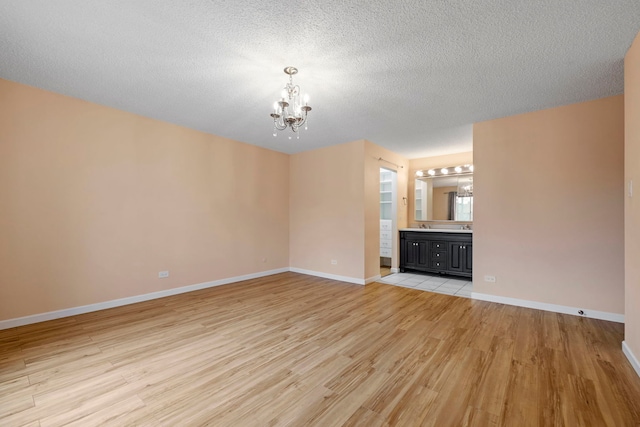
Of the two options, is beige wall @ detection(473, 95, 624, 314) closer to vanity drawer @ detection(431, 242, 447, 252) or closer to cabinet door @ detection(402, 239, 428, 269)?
vanity drawer @ detection(431, 242, 447, 252)

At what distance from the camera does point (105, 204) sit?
3.54 m

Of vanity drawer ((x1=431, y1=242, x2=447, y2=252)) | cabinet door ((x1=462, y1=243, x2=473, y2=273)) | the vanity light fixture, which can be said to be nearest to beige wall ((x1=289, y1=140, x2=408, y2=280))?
the vanity light fixture

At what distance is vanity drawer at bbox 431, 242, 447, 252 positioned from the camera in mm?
5359

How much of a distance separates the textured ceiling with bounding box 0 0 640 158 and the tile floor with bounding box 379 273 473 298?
2.80 metres

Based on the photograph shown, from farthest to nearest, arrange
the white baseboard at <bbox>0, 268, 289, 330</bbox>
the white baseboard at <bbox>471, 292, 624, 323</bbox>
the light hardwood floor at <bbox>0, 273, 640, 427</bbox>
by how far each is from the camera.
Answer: the white baseboard at <bbox>471, 292, 624, 323</bbox> → the white baseboard at <bbox>0, 268, 289, 330</bbox> → the light hardwood floor at <bbox>0, 273, 640, 427</bbox>

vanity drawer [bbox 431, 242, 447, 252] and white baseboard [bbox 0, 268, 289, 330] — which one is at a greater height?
vanity drawer [bbox 431, 242, 447, 252]

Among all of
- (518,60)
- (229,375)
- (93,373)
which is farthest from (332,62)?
(93,373)

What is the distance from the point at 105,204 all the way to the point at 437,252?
5.76 m

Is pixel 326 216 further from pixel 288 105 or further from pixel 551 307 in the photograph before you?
pixel 551 307

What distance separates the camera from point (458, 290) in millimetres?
4438

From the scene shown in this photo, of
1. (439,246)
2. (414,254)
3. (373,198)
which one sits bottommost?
(414,254)

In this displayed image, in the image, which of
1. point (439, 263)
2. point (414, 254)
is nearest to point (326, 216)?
point (414, 254)

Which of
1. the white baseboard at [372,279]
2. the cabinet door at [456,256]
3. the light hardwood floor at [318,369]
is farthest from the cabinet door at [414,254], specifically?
the light hardwood floor at [318,369]

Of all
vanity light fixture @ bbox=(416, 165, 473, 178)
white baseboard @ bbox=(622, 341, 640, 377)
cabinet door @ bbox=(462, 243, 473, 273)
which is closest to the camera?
white baseboard @ bbox=(622, 341, 640, 377)
